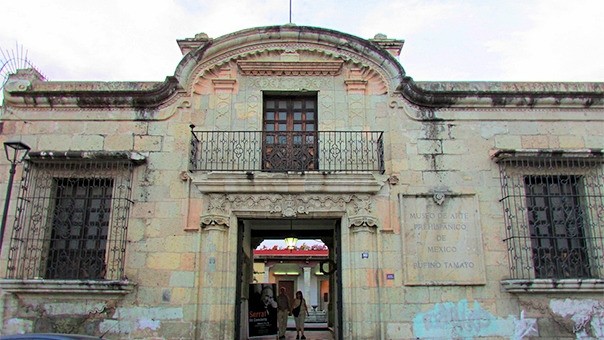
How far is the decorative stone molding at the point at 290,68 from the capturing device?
1030cm

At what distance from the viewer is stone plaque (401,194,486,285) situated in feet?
30.0

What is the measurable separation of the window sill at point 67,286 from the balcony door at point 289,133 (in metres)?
3.38

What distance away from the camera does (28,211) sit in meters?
9.58

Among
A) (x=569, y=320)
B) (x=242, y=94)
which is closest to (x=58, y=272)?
(x=242, y=94)

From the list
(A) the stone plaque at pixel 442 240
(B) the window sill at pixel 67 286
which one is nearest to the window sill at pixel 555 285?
(A) the stone plaque at pixel 442 240

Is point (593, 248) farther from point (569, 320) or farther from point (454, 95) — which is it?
point (454, 95)

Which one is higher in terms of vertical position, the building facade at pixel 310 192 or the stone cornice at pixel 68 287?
the building facade at pixel 310 192

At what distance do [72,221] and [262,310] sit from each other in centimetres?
518

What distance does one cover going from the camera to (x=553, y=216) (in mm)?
9547

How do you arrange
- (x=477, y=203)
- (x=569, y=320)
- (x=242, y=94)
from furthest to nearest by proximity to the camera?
(x=242, y=94)
(x=477, y=203)
(x=569, y=320)

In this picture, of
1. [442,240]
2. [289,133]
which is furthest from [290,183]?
[442,240]

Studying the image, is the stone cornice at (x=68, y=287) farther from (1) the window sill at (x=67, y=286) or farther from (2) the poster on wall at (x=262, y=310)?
(2) the poster on wall at (x=262, y=310)

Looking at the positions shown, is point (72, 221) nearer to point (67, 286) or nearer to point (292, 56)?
point (67, 286)

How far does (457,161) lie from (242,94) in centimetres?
446
